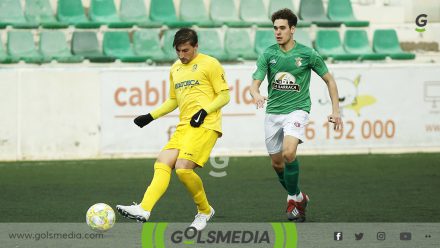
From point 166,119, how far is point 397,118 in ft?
13.4


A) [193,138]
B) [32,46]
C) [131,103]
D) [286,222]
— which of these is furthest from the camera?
[32,46]

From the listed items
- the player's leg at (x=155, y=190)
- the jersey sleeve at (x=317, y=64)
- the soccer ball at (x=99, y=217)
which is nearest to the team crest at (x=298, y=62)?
the jersey sleeve at (x=317, y=64)

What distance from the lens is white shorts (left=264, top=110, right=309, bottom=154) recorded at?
380 inches

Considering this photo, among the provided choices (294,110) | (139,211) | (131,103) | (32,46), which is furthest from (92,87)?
(139,211)

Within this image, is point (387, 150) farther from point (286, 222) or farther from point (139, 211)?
point (139, 211)

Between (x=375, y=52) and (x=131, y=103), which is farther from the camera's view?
(x=375, y=52)

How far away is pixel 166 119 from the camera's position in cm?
1675

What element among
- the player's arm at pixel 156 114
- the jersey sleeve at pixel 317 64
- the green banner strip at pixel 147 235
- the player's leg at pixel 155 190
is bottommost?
the green banner strip at pixel 147 235

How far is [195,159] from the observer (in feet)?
28.2

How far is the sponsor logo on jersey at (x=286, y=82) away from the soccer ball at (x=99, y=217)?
2414 mm

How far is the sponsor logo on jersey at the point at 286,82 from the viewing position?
31.8 feet

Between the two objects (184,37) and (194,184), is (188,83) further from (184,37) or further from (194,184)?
(194,184)

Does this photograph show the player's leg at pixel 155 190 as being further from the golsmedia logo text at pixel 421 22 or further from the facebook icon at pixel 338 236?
the golsmedia logo text at pixel 421 22

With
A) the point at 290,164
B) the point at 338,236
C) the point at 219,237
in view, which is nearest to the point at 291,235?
the point at 338,236
